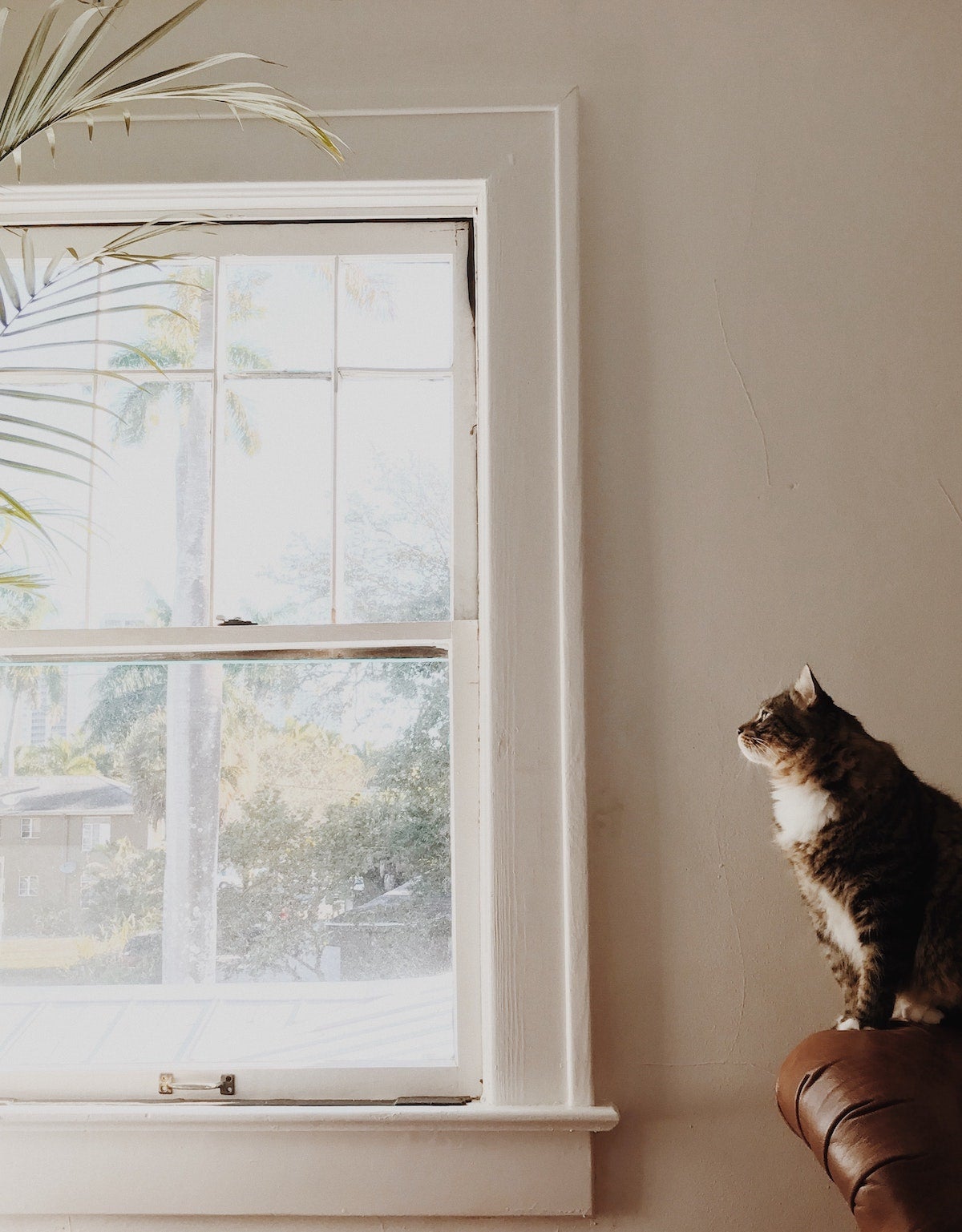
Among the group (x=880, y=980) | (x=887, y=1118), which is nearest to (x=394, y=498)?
(x=880, y=980)

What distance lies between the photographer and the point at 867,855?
1.23m

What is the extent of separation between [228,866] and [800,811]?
99cm

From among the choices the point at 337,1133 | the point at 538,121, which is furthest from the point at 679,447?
the point at 337,1133

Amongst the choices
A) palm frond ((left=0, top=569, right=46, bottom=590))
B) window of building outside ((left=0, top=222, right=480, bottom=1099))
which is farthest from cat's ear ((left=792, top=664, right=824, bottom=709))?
palm frond ((left=0, top=569, right=46, bottom=590))

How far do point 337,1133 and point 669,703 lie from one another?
2.88ft

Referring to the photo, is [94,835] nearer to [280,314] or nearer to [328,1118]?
[328,1118]

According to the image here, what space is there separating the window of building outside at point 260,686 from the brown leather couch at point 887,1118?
636 millimetres

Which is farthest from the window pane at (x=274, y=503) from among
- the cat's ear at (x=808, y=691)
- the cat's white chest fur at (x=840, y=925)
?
the cat's white chest fur at (x=840, y=925)

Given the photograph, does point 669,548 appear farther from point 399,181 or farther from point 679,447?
point 399,181

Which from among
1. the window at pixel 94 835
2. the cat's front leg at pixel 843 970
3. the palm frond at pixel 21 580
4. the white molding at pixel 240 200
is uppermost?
the white molding at pixel 240 200

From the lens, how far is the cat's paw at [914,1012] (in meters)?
1.22

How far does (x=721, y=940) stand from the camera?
1.53m

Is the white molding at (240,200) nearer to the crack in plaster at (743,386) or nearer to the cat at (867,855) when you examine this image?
the crack in plaster at (743,386)

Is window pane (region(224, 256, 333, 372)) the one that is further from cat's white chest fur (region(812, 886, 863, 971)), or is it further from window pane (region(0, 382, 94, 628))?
cat's white chest fur (region(812, 886, 863, 971))
